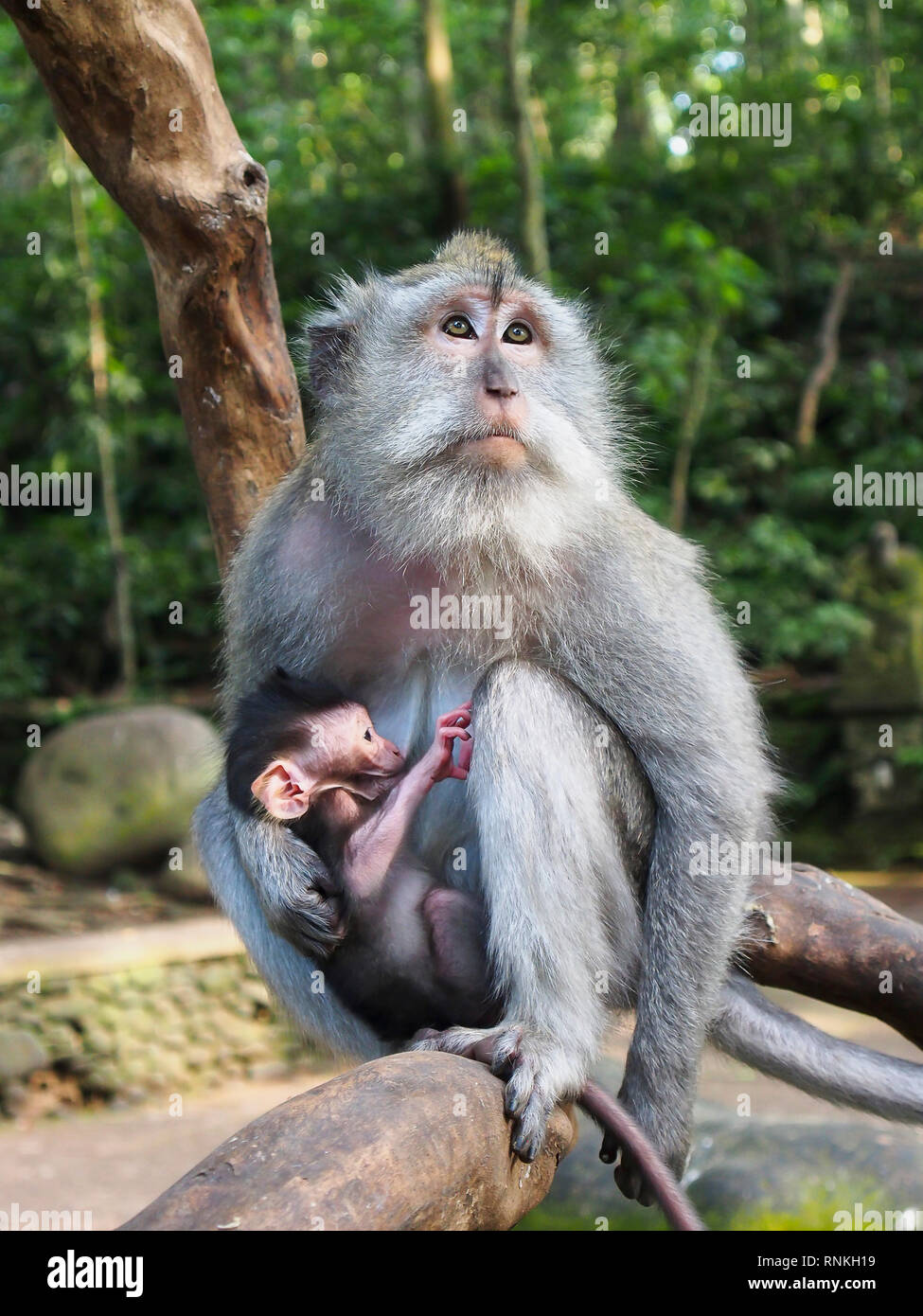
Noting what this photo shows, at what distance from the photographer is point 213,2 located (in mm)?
14797

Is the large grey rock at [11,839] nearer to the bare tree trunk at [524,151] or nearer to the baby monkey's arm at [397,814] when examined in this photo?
the bare tree trunk at [524,151]

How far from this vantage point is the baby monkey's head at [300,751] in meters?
3.21

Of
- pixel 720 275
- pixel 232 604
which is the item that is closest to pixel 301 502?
pixel 232 604

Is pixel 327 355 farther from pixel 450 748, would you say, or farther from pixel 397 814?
pixel 397 814

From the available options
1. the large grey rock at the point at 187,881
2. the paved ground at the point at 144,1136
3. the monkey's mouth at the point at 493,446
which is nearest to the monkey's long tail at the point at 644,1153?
the monkey's mouth at the point at 493,446

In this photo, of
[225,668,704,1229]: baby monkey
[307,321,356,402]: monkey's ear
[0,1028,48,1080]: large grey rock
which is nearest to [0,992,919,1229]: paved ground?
[0,1028,48,1080]: large grey rock

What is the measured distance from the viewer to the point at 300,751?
3211 millimetres

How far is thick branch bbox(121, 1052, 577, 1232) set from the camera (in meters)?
2.03

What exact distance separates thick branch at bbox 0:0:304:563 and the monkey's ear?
5.1 inches

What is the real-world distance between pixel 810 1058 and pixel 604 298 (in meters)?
11.7

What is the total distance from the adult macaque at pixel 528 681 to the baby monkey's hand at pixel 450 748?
0.08 meters

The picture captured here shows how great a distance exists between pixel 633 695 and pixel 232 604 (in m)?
1.34

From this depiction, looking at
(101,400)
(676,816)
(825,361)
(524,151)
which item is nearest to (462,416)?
(676,816)

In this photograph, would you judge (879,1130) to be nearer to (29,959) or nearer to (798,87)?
(29,959)
